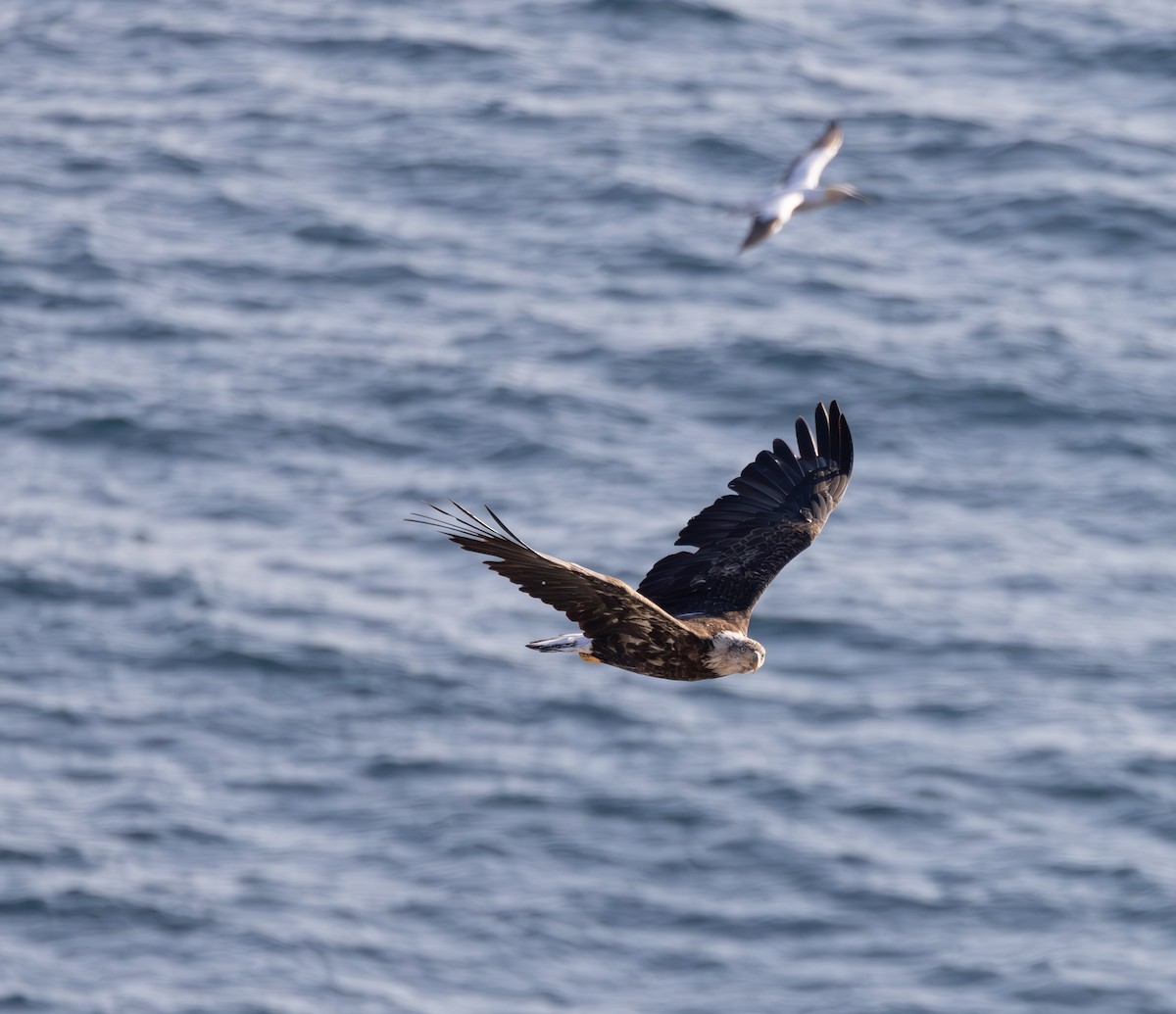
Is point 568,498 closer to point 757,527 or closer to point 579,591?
point 757,527

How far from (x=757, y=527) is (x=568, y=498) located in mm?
20662

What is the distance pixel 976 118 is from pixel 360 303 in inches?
471

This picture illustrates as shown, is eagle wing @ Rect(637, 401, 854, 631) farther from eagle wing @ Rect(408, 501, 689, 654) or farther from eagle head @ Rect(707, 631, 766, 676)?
eagle wing @ Rect(408, 501, 689, 654)

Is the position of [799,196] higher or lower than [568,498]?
higher

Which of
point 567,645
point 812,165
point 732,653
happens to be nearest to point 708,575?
point 732,653

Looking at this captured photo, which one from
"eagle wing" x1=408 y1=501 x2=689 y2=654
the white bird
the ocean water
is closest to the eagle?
"eagle wing" x1=408 y1=501 x2=689 y2=654

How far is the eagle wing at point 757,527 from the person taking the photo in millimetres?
A: 16078

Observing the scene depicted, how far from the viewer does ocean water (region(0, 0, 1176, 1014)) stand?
107 feet

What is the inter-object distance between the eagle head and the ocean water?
18055mm

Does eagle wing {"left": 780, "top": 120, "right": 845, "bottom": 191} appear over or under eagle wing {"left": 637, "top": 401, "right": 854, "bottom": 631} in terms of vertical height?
over

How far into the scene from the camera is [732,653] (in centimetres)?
1447

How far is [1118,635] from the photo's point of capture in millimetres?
35375

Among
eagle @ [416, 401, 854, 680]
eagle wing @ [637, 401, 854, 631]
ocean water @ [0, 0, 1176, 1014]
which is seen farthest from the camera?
ocean water @ [0, 0, 1176, 1014]

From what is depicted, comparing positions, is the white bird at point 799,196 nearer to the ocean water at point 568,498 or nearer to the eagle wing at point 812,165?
the eagle wing at point 812,165
